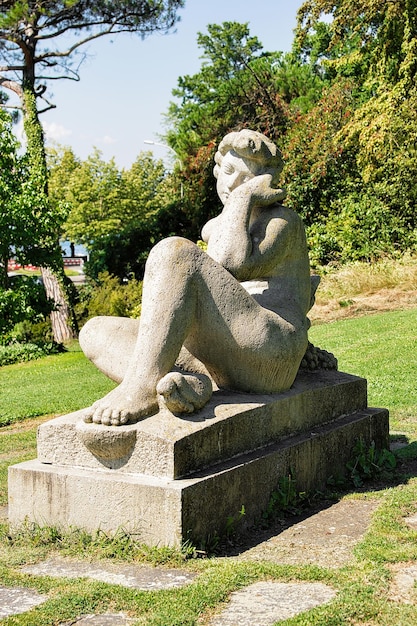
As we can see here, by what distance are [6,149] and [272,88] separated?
37.4 ft

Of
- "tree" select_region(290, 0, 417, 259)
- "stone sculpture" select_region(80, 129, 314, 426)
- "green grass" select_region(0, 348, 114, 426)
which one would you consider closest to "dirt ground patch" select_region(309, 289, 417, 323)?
"tree" select_region(290, 0, 417, 259)

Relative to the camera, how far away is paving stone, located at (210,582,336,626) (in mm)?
3236

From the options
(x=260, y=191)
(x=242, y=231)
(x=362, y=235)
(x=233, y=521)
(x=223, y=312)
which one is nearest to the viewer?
(x=233, y=521)

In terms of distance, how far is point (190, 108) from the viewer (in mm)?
35344

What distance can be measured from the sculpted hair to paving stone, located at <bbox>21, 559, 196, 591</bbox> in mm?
2541

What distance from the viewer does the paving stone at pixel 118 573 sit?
3672 millimetres

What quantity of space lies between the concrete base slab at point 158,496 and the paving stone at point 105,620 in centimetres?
73

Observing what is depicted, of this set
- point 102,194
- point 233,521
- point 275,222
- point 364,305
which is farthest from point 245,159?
point 102,194

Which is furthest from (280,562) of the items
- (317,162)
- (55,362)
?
(317,162)

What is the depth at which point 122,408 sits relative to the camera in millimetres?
4305

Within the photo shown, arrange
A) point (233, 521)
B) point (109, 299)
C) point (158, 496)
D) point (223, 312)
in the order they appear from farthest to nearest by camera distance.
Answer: point (109, 299) < point (223, 312) < point (233, 521) < point (158, 496)

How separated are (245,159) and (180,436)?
197cm

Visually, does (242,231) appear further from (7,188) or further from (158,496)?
(7,188)

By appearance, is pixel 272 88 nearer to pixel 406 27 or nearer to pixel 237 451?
pixel 406 27
